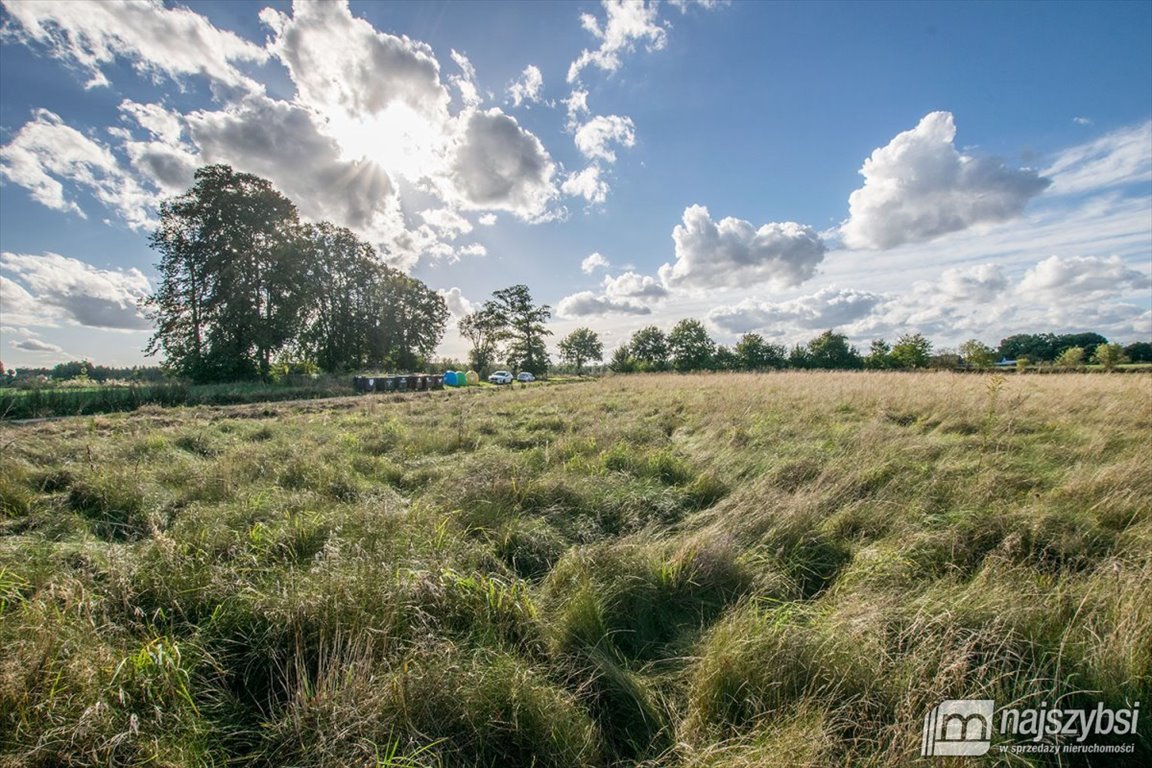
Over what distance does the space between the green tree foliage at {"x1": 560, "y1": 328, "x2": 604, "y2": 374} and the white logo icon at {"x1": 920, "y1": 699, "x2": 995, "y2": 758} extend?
8253cm

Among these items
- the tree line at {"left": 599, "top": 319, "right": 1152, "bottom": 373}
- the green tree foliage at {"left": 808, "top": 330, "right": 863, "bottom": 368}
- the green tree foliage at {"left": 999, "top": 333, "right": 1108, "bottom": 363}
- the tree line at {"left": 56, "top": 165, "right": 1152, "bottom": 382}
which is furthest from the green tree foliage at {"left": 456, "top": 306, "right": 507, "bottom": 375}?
the green tree foliage at {"left": 999, "top": 333, "right": 1108, "bottom": 363}

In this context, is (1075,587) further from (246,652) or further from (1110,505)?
(246,652)

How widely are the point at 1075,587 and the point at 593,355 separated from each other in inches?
3259

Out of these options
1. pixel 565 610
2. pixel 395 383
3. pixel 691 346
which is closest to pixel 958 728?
pixel 565 610

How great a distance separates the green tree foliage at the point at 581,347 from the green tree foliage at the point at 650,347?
23.8 feet

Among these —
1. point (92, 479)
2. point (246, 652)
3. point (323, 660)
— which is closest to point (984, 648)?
point (323, 660)

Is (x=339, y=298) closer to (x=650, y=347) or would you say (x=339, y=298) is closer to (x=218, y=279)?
(x=218, y=279)

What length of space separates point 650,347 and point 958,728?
78574 mm

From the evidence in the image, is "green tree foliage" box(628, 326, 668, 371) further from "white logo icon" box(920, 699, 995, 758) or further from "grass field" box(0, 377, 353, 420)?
"white logo icon" box(920, 699, 995, 758)

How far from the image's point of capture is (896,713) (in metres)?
1.89

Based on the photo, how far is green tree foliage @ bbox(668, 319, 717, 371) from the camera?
73.9m

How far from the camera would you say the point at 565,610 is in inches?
113

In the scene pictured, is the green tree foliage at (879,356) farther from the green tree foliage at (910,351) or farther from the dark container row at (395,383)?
the dark container row at (395,383)

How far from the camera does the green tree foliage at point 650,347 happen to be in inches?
3073
